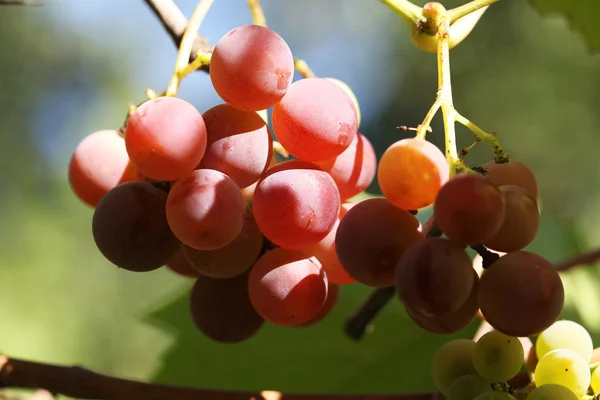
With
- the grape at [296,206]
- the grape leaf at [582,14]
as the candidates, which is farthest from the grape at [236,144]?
the grape leaf at [582,14]

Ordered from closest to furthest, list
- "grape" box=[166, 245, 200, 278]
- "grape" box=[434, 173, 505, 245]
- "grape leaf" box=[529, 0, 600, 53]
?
"grape" box=[434, 173, 505, 245]
"grape" box=[166, 245, 200, 278]
"grape leaf" box=[529, 0, 600, 53]

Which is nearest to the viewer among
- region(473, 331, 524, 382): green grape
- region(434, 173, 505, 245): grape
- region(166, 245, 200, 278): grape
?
region(434, 173, 505, 245): grape

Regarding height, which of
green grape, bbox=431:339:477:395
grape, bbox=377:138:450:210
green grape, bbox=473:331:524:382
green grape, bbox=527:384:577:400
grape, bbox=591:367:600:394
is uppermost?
grape, bbox=377:138:450:210

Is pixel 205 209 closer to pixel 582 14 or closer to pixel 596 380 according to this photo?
pixel 596 380

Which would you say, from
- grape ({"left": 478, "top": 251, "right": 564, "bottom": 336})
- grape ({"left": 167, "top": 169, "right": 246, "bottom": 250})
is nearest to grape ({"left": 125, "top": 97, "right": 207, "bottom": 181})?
grape ({"left": 167, "top": 169, "right": 246, "bottom": 250})

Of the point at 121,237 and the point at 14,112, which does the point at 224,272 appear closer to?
the point at 121,237

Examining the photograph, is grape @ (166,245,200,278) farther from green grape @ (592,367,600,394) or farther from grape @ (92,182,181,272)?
green grape @ (592,367,600,394)
